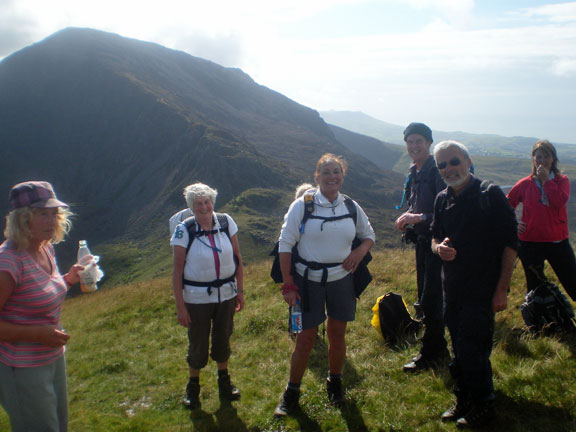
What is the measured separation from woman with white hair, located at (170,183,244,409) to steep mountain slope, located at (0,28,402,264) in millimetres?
58374

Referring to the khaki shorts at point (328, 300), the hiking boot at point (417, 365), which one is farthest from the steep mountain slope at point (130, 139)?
the khaki shorts at point (328, 300)

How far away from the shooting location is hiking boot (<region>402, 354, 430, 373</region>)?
15.5 ft

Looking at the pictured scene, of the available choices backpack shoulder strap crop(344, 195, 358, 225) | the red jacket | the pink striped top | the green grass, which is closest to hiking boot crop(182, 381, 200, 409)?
the green grass

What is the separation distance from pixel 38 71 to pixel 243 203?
253ft

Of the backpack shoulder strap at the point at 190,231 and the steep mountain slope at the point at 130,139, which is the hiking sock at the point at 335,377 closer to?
the backpack shoulder strap at the point at 190,231

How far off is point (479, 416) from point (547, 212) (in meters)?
3.00

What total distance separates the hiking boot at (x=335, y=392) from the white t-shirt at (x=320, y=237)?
4.13 feet

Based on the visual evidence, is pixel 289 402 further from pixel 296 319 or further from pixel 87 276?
pixel 87 276

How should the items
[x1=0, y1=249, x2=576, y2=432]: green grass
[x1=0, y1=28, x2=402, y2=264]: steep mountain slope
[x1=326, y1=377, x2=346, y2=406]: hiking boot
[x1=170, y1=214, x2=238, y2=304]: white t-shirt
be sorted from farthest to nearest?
[x1=0, y1=28, x2=402, y2=264]: steep mountain slope, [x1=170, y1=214, x2=238, y2=304]: white t-shirt, [x1=326, y1=377, x2=346, y2=406]: hiking boot, [x1=0, y1=249, x2=576, y2=432]: green grass

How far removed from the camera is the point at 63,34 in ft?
375

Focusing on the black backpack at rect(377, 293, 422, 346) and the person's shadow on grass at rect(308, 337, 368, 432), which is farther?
the black backpack at rect(377, 293, 422, 346)

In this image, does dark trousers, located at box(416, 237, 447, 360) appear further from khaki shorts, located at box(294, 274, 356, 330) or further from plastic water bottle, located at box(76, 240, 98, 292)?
plastic water bottle, located at box(76, 240, 98, 292)

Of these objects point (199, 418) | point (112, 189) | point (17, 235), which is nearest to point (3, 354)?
point (17, 235)

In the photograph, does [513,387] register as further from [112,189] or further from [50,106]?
[50,106]
